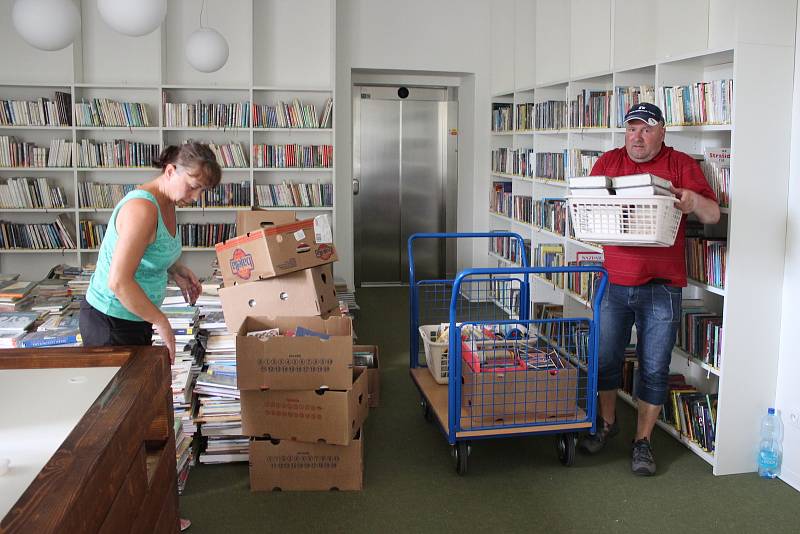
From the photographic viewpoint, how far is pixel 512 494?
3373mm

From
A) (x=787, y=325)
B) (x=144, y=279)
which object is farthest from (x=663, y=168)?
(x=144, y=279)

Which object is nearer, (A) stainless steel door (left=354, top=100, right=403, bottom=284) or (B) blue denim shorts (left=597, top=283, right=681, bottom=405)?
(B) blue denim shorts (left=597, top=283, right=681, bottom=405)

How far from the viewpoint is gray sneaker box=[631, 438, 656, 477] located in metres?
3.55

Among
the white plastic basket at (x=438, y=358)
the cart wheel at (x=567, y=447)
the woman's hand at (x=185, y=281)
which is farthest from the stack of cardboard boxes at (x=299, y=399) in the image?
the cart wheel at (x=567, y=447)

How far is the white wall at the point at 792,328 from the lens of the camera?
11.1 feet

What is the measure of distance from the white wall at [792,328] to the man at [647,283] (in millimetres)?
381

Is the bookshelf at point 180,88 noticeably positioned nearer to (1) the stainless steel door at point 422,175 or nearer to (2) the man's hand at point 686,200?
(1) the stainless steel door at point 422,175

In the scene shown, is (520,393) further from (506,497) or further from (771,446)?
(771,446)

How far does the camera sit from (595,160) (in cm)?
509

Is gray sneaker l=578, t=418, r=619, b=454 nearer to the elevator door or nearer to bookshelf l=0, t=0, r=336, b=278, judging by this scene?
bookshelf l=0, t=0, r=336, b=278

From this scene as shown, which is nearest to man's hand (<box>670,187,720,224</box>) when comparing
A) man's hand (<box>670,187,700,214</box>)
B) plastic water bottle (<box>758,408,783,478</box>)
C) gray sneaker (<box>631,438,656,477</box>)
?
man's hand (<box>670,187,700,214</box>)

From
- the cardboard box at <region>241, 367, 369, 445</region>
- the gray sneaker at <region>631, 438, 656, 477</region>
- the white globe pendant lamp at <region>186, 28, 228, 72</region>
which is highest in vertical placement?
the white globe pendant lamp at <region>186, 28, 228, 72</region>

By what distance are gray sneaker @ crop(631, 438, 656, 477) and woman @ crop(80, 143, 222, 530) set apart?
7.15 ft

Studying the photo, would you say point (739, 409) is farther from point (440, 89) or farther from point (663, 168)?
point (440, 89)
